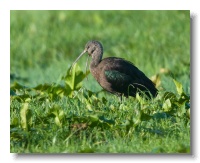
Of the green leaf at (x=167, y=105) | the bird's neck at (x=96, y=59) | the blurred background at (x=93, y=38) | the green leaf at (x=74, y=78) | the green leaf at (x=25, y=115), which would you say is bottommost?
the green leaf at (x=25, y=115)

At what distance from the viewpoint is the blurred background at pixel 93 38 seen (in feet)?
29.8

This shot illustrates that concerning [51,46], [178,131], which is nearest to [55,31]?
[51,46]

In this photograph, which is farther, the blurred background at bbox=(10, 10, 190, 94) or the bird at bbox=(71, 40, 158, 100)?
the blurred background at bbox=(10, 10, 190, 94)

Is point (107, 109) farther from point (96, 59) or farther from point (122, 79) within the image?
point (96, 59)

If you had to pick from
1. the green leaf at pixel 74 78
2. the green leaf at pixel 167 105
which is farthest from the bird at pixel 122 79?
the green leaf at pixel 167 105

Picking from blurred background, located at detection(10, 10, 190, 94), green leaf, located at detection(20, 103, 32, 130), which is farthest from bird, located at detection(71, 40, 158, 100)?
blurred background, located at detection(10, 10, 190, 94)

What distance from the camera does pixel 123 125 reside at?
20.6 feet

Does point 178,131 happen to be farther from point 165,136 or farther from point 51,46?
point 51,46

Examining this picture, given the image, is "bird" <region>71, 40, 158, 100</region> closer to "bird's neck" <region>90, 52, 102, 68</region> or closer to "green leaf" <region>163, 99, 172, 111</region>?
"bird's neck" <region>90, 52, 102, 68</region>

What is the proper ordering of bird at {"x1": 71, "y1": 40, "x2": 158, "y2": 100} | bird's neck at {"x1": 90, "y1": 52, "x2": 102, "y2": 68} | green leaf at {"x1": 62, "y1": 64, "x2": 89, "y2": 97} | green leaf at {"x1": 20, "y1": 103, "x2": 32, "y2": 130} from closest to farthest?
green leaf at {"x1": 20, "y1": 103, "x2": 32, "y2": 130} → green leaf at {"x1": 62, "y1": 64, "x2": 89, "y2": 97} → bird at {"x1": 71, "y1": 40, "x2": 158, "y2": 100} → bird's neck at {"x1": 90, "y1": 52, "x2": 102, "y2": 68}

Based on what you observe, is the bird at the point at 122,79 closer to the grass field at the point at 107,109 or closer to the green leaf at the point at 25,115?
the grass field at the point at 107,109

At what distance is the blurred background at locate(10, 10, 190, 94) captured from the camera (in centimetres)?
907

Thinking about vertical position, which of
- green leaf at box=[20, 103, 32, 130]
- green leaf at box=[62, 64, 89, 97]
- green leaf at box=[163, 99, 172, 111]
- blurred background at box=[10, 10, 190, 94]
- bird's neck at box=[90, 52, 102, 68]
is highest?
blurred background at box=[10, 10, 190, 94]

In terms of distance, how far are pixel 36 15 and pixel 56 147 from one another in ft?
15.0
